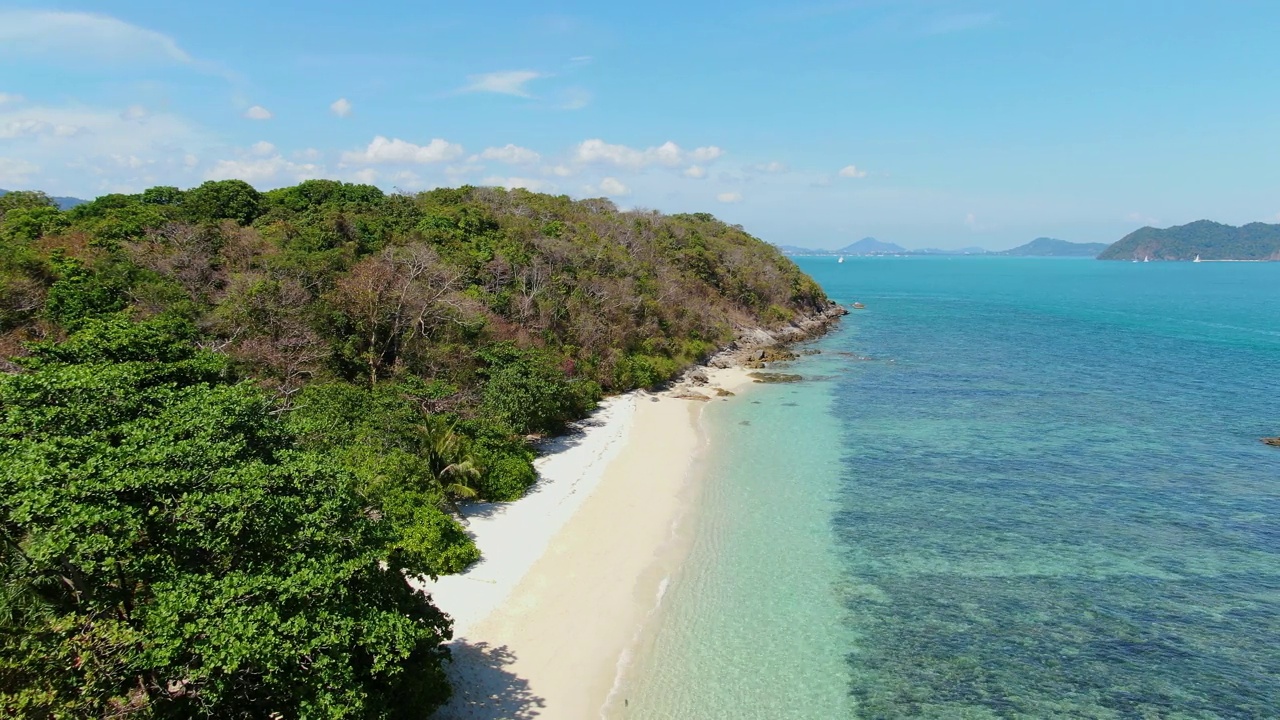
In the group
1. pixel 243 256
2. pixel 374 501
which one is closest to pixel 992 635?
pixel 374 501

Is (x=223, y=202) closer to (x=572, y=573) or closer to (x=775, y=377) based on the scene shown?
(x=572, y=573)

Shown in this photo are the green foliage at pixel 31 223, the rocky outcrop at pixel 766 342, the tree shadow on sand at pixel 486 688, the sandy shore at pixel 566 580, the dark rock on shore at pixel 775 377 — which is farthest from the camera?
the rocky outcrop at pixel 766 342

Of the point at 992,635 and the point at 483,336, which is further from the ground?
the point at 483,336

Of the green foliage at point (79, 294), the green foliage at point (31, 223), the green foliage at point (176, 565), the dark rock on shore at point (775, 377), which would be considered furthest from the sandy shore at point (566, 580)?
the green foliage at point (31, 223)

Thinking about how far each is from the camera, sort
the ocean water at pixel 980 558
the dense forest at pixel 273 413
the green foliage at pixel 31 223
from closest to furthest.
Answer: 1. the dense forest at pixel 273 413
2. the ocean water at pixel 980 558
3. the green foliage at pixel 31 223

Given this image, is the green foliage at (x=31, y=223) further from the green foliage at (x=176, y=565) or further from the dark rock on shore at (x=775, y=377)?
the dark rock on shore at (x=775, y=377)

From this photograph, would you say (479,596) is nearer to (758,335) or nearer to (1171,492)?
(1171,492)

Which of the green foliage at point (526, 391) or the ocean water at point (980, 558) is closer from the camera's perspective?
the ocean water at point (980, 558)
